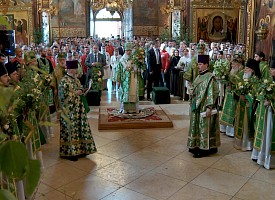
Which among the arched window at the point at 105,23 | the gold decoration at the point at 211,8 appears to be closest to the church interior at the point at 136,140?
the gold decoration at the point at 211,8

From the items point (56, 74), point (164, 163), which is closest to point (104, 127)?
point (56, 74)

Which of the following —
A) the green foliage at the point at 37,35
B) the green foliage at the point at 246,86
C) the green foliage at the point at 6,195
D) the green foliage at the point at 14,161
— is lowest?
the green foliage at the point at 246,86

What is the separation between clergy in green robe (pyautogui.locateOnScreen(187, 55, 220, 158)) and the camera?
21.2 feet

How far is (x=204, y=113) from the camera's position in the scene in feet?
21.2

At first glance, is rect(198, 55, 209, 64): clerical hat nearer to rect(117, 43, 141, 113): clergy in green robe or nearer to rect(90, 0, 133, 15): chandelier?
rect(117, 43, 141, 113): clergy in green robe

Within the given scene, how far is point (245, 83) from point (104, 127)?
11.9ft

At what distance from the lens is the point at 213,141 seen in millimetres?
6719

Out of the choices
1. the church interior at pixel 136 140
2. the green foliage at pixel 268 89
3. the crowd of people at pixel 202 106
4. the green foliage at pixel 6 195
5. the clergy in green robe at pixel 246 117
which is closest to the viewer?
the green foliage at pixel 6 195

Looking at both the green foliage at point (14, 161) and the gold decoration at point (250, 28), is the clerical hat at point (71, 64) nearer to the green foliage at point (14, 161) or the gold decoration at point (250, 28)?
the green foliage at point (14, 161)

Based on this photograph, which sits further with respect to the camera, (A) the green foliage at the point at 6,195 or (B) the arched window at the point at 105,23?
(B) the arched window at the point at 105,23

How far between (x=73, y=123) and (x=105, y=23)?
2837cm

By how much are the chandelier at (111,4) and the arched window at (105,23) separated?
1518 mm

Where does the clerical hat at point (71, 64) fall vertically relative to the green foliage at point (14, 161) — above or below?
above

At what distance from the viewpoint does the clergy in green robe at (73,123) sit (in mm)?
6336
